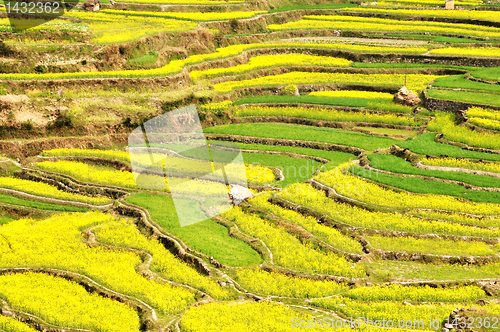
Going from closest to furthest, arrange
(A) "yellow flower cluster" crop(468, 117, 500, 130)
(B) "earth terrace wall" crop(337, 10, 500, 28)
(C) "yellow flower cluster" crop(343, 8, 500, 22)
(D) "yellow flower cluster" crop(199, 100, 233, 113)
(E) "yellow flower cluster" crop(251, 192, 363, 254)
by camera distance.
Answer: (E) "yellow flower cluster" crop(251, 192, 363, 254) → (A) "yellow flower cluster" crop(468, 117, 500, 130) → (D) "yellow flower cluster" crop(199, 100, 233, 113) → (B) "earth terrace wall" crop(337, 10, 500, 28) → (C) "yellow flower cluster" crop(343, 8, 500, 22)

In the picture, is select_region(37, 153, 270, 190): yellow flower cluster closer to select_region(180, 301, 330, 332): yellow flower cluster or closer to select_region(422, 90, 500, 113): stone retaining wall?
select_region(180, 301, 330, 332): yellow flower cluster

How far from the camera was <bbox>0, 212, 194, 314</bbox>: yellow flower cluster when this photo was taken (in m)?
19.6

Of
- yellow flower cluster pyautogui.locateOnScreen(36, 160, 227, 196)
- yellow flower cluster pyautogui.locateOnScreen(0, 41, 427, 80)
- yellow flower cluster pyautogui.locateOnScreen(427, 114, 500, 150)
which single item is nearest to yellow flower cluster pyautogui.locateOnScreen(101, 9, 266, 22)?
yellow flower cluster pyautogui.locateOnScreen(0, 41, 427, 80)

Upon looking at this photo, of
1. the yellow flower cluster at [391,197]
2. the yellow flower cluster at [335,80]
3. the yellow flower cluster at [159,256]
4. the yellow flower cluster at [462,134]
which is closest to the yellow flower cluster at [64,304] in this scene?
the yellow flower cluster at [159,256]

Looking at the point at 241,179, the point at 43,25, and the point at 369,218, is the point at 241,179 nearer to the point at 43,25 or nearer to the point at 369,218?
the point at 369,218

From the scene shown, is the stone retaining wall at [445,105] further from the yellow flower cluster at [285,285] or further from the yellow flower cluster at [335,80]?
the yellow flower cluster at [285,285]

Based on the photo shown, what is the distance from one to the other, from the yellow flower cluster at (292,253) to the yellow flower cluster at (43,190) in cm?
739

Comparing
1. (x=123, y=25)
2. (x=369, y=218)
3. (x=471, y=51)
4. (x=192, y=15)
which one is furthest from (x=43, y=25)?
(x=471, y=51)

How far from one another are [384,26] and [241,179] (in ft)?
119

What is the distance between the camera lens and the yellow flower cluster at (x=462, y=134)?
3172 centimetres

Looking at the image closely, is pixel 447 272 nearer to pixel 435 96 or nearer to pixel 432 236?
pixel 432 236

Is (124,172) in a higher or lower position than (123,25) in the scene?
lower

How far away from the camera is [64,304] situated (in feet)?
63.0

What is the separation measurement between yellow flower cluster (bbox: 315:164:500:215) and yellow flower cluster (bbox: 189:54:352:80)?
19312mm
